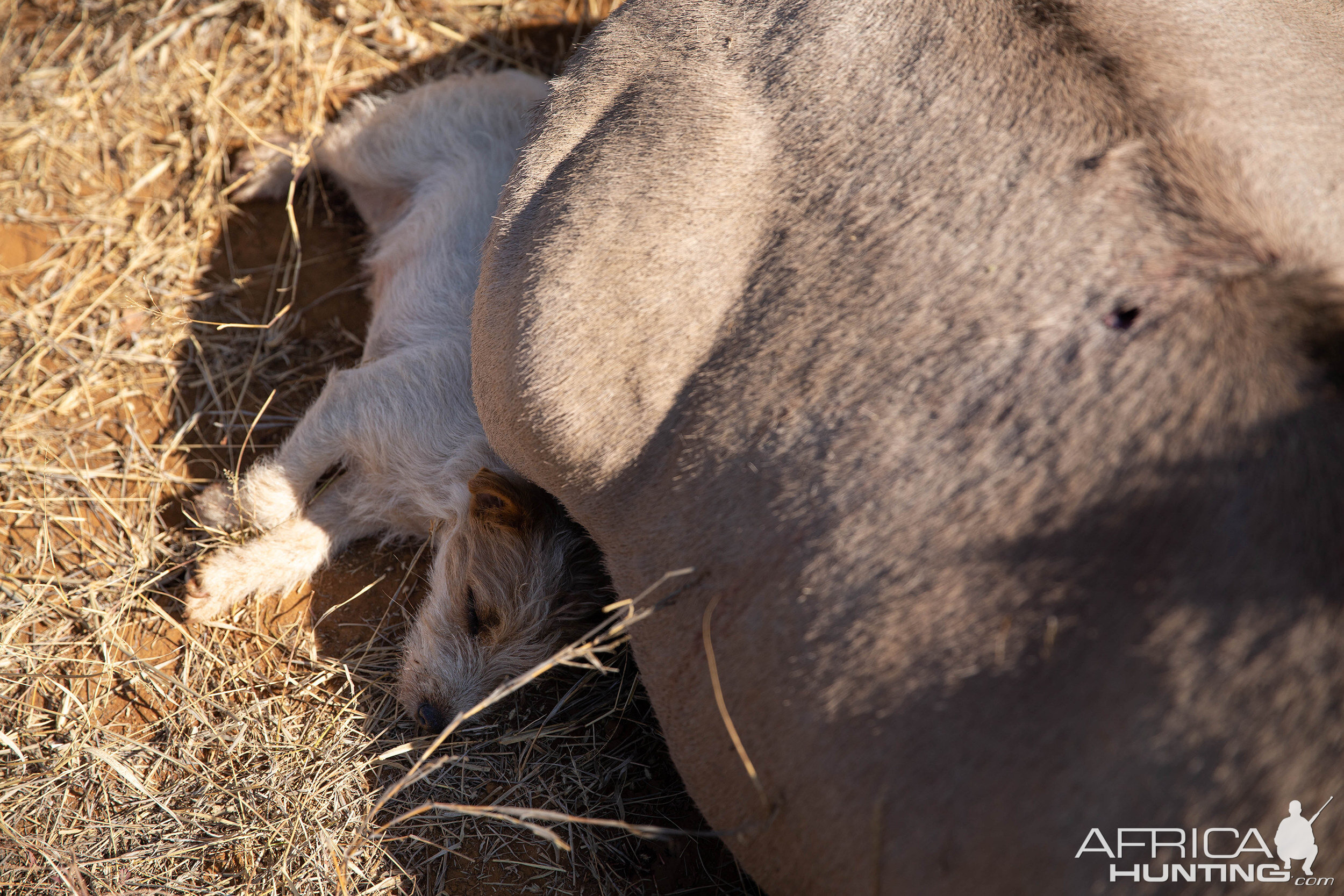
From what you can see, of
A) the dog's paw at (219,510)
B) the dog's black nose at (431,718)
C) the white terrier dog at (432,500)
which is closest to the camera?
Answer: the dog's black nose at (431,718)

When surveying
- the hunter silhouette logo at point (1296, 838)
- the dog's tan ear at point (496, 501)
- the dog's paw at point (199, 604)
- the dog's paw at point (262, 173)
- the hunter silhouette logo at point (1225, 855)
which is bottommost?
the dog's paw at point (199, 604)

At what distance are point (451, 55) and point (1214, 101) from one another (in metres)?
3.56

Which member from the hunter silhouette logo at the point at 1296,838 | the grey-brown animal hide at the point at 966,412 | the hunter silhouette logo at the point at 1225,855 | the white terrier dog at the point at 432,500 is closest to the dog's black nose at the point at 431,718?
the white terrier dog at the point at 432,500

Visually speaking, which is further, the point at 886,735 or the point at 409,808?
the point at 409,808

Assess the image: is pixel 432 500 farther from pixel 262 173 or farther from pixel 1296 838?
pixel 1296 838

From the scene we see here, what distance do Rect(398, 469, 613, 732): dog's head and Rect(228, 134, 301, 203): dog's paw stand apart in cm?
204

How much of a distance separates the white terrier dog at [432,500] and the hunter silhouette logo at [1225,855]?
1.92 m

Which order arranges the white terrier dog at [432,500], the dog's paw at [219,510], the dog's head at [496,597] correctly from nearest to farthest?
1. the dog's head at [496,597]
2. the white terrier dog at [432,500]
3. the dog's paw at [219,510]

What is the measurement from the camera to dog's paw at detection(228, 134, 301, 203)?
3.81m

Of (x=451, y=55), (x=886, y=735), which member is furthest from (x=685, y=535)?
(x=451, y=55)

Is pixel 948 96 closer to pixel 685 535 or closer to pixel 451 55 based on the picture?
pixel 685 535

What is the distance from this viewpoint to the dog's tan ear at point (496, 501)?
2.80 m

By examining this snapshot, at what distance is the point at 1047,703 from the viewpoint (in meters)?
1.54

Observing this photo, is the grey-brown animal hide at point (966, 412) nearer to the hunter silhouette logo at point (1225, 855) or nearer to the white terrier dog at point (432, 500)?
the hunter silhouette logo at point (1225, 855)
